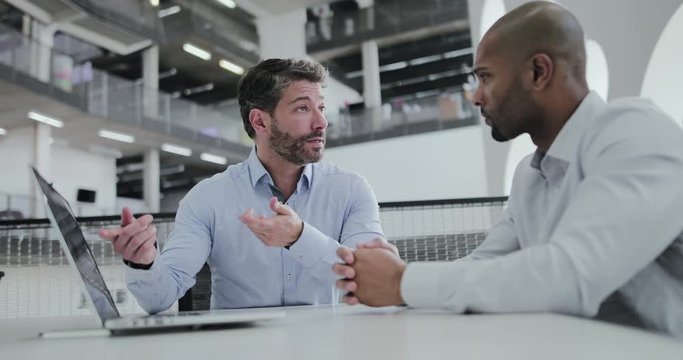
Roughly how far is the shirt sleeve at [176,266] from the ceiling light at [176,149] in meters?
13.3

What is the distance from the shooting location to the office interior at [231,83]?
3986mm

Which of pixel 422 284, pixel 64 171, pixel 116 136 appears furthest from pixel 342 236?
pixel 64 171

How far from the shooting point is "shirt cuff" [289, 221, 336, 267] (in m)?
1.38

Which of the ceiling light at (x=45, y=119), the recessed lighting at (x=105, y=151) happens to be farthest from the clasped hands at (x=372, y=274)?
the recessed lighting at (x=105, y=151)

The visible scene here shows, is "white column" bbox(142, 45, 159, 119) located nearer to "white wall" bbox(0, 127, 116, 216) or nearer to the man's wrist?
"white wall" bbox(0, 127, 116, 216)

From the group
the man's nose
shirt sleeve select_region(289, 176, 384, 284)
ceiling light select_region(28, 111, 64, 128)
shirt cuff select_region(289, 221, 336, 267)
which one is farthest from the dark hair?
ceiling light select_region(28, 111, 64, 128)

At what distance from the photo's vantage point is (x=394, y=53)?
57.0 feet

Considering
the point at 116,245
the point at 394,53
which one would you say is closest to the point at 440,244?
the point at 116,245

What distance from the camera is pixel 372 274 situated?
93 cm

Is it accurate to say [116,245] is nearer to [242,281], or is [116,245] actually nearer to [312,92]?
[242,281]

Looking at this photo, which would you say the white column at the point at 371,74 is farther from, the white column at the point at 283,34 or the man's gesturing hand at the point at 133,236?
the man's gesturing hand at the point at 133,236

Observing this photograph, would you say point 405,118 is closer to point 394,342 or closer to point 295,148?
point 295,148

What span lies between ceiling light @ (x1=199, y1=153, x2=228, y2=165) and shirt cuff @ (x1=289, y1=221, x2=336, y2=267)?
15.2 m

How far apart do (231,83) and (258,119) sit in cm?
1709
